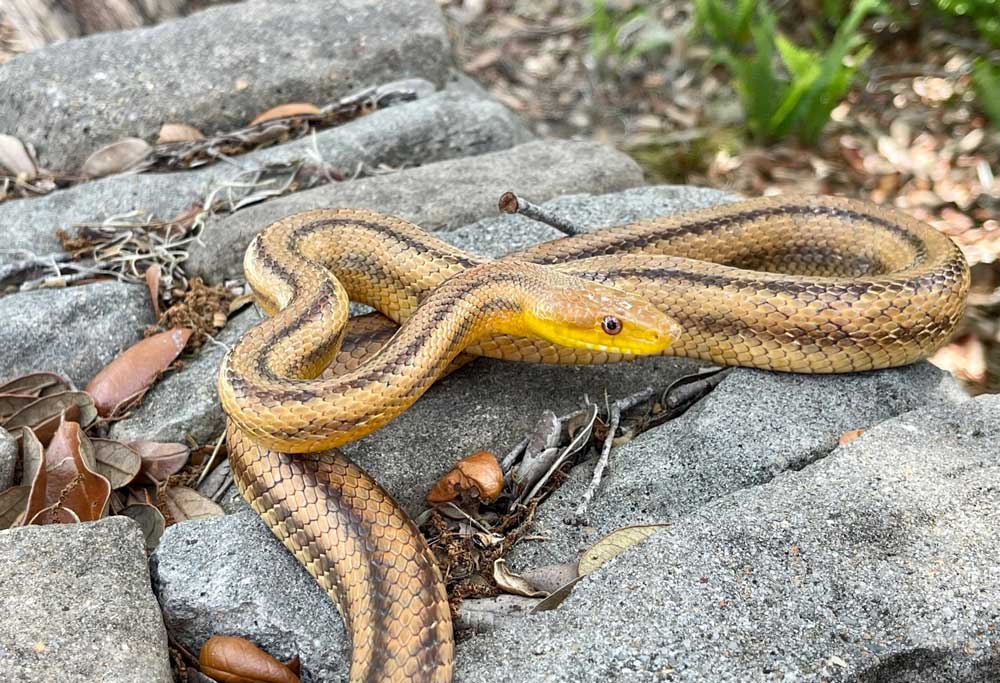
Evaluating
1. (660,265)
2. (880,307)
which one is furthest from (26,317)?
(880,307)

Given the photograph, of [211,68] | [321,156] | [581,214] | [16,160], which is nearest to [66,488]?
[321,156]

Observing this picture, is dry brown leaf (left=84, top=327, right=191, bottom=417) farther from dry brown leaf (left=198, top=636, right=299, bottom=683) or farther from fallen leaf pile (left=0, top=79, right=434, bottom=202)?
fallen leaf pile (left=0, top=79, right=434, bottom=202)

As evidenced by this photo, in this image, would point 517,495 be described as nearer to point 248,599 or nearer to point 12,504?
point 248,599

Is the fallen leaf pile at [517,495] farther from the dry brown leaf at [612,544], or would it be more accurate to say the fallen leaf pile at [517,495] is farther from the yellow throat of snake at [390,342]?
the yellow throat of snake at [390,342]

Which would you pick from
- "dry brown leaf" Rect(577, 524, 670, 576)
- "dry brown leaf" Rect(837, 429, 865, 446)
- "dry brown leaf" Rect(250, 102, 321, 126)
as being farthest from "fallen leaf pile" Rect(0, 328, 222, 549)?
"dry brown leaf" Rect(837, 429, 865, 446)

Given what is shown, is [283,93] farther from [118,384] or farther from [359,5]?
[118,384]

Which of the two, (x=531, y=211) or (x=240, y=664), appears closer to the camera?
(x=240, y=664)
